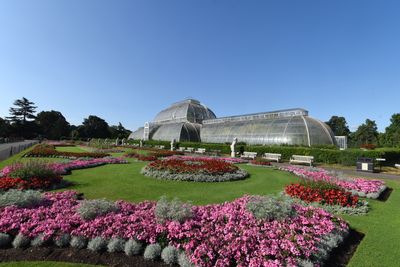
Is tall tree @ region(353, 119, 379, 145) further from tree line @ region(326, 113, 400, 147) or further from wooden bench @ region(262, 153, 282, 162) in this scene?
wooden bench @ region(262, 153, 282, 162)

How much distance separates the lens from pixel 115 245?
4.73 metres

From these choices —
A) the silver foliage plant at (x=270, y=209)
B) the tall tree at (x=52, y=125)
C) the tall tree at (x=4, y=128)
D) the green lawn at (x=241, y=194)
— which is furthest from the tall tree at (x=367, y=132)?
the tall tree at (x=4, y=128)

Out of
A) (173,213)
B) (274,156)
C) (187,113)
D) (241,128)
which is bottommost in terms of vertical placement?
(173,213)

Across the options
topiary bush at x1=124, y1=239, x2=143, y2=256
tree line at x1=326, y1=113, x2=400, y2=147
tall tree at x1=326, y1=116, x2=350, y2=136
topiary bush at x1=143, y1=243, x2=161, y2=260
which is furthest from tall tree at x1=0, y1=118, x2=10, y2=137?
tall tree at x1=326, y1=116, x2=350, y2=136

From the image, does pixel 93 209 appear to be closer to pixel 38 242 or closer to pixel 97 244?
pixel 97 244

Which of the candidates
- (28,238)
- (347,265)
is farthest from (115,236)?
(347,265)

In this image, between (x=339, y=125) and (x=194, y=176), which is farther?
(x=339, y=125)

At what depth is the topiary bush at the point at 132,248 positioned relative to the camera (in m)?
4.61

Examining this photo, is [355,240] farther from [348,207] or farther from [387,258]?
[348,207]

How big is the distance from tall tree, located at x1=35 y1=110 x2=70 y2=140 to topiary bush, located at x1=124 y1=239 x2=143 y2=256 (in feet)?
318

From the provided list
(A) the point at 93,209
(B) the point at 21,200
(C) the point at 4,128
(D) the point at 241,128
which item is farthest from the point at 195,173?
(C) the point at 4,128

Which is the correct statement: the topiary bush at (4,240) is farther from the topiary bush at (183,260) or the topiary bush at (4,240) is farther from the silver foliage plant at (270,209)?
the silver foliage plant at (270,209)

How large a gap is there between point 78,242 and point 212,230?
2803mm

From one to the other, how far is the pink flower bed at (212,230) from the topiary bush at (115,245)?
13 centimetres
